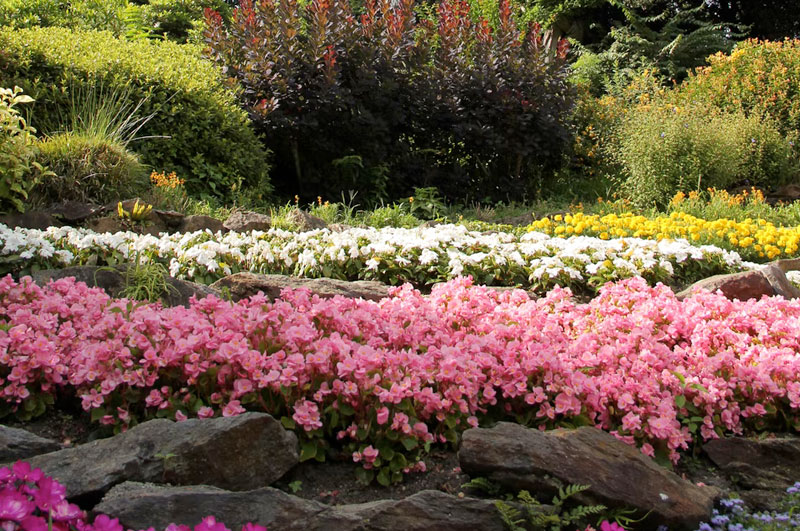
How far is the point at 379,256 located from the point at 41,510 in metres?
3.57

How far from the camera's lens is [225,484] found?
2.19 metres

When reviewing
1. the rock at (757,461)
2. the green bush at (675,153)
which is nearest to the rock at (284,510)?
the rock at (757,461)

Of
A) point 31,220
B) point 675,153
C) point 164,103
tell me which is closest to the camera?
point 31,220

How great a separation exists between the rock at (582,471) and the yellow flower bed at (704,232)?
4363 millimetres

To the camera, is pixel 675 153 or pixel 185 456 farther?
pixel 675 153

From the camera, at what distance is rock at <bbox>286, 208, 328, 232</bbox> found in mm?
6752

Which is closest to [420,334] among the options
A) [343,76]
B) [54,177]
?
[54,177]

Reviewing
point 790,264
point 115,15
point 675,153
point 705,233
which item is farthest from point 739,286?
point 115,15

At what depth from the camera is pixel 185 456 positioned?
2.13 m

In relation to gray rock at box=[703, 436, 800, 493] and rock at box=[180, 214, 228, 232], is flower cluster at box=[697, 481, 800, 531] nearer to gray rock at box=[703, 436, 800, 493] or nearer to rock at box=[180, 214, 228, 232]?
gray rock at box=[703, 436, 800, 493]

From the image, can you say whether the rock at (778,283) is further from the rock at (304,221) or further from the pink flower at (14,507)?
the pink flower at (14,507)

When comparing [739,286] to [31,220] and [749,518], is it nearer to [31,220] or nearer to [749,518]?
[749,518]

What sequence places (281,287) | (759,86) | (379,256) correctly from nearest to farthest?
(281,287) → (379,256) → (759,86)

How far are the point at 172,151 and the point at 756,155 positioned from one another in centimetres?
850
